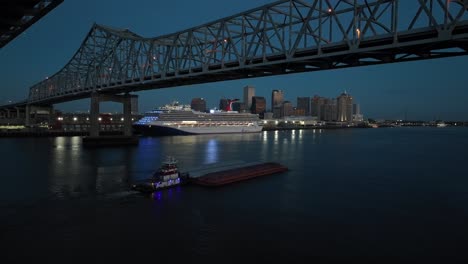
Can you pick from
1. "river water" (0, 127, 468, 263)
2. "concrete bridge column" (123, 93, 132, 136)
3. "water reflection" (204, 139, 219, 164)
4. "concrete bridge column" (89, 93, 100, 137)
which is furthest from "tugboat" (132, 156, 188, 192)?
"concrete bridge column" (123, 93, 132, 136)

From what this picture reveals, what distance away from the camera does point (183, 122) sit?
107625 mm

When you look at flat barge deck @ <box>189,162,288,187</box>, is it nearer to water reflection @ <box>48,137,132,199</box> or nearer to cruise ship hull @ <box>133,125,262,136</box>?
water reflection @ <box>48,137,132,199</box>

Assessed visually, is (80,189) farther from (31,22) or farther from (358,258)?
(358,258)

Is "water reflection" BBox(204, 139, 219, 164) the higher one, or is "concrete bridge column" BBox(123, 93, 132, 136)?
"concrete bridge column" BBox(123, 93, 132, 136)

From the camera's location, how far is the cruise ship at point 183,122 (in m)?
104

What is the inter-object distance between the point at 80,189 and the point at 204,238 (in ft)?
45.3

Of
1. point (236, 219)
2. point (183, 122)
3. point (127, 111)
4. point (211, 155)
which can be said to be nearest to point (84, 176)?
point (236, 219)

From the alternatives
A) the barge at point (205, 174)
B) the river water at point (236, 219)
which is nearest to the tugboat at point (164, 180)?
the barge at point (205, 174)

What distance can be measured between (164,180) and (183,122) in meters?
84.1

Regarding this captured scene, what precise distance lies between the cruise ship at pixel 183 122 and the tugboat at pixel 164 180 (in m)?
78.7

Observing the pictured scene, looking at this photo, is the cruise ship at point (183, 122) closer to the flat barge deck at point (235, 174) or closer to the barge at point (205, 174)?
the barge at point (205, 174)

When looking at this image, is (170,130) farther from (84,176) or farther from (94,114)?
(84,176)

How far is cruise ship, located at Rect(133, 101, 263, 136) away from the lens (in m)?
104

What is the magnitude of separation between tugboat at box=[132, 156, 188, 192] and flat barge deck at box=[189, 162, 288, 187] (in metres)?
1.68
